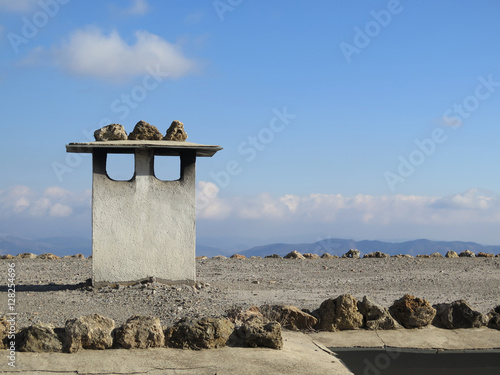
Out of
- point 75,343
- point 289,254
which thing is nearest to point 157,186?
point 75,343

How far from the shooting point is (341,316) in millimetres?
8578

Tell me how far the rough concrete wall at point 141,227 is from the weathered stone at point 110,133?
19.8 inches

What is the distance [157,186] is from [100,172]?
1160 mm

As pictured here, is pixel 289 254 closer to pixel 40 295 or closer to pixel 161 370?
pixel 40 295

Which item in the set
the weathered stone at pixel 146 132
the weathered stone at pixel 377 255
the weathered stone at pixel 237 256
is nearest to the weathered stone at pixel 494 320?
the weathered stone at pixel 146 132

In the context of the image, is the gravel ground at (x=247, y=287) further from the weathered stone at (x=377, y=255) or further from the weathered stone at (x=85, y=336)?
the weathered stone at (x=85, y=336)

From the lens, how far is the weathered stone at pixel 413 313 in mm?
8766

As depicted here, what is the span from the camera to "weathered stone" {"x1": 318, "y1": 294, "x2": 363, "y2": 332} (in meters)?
8.57

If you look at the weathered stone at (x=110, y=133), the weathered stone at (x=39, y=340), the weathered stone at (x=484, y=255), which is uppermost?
the weathered stone at (x=110, y=133)

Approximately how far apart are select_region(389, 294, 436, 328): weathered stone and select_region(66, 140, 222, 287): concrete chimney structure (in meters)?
4.48

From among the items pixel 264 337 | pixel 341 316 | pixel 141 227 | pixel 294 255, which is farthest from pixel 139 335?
pixel 294 255

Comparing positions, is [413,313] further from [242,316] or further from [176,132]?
[176,132]

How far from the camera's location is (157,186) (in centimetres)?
1163

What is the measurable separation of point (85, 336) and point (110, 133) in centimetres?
598
